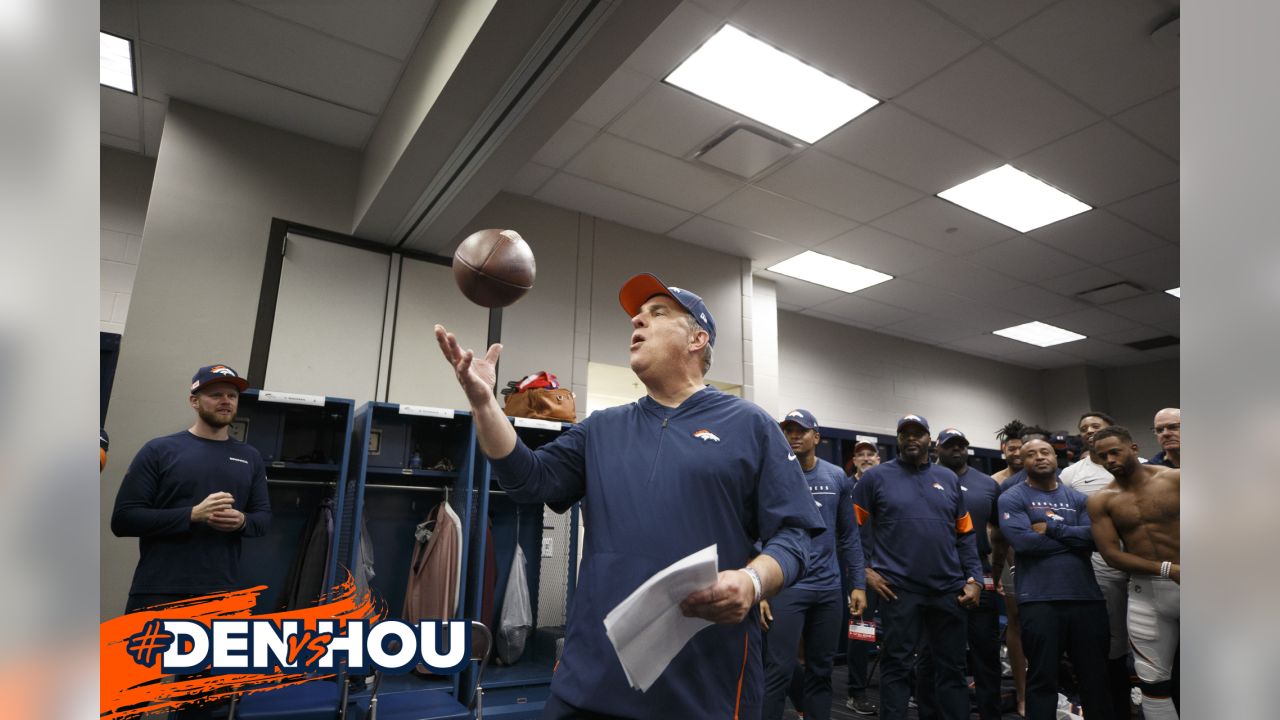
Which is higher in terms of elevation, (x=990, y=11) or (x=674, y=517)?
(x=990, y=11)

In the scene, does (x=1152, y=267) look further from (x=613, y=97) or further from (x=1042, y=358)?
(x=613, y=97)

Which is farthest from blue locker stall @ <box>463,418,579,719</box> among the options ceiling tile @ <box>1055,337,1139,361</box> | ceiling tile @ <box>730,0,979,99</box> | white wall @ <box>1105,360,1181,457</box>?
white wall @ <box>1105,360,1181,457</box>

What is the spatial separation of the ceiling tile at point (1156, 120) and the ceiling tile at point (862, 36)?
145 centimetres

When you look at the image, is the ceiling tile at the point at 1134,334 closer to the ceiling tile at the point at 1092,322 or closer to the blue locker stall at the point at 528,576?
the ceiling tile at the point at 1092,322

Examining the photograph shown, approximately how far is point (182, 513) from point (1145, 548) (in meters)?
4.54

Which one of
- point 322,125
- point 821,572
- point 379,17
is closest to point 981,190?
point 821,572

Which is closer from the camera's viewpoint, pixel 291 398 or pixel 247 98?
pixel 291 398

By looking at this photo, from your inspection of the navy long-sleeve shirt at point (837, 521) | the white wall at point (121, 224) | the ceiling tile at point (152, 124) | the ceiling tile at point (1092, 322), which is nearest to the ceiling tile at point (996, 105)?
the navy long-sleeve shirt at point (837, 521)

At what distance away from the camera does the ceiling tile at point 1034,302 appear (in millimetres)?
7816

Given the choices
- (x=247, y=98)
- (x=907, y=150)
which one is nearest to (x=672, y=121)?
(x=907, y=150)

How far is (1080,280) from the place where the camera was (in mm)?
7457

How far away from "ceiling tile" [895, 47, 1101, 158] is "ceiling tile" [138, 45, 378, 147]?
374 centimetres

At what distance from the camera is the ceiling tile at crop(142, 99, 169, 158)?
4.83 m

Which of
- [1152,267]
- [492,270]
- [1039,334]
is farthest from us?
[1039,334]
